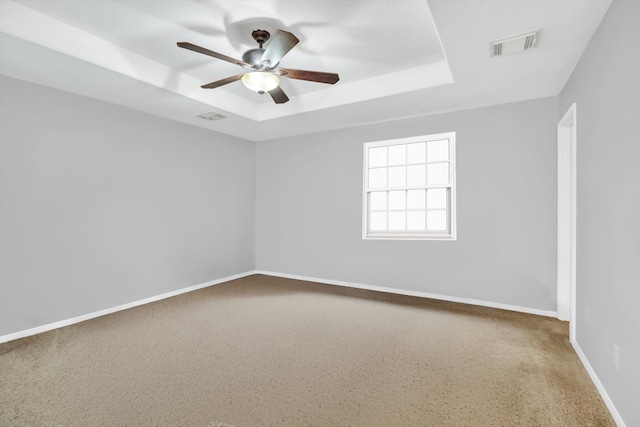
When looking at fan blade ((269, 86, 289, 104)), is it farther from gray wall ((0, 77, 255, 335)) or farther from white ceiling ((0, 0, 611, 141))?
gray wall ((0, 77, 255, 335))

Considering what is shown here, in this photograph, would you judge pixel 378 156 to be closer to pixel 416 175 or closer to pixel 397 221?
pixel 416 175

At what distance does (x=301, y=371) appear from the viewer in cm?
223

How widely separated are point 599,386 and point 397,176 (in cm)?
313

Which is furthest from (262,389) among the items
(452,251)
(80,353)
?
(452,251)

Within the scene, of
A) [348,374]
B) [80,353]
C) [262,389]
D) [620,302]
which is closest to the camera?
[620,302]

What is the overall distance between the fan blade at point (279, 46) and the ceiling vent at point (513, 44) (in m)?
1.53

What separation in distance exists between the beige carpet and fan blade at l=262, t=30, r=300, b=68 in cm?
236

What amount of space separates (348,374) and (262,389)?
61 centimetres

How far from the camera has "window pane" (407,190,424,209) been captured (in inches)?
170

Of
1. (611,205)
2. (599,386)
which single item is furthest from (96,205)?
(599,386)

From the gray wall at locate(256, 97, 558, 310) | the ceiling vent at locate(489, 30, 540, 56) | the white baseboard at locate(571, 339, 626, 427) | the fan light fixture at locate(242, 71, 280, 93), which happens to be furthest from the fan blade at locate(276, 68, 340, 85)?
the white baseboard at locate(571, 339, 626, 427)

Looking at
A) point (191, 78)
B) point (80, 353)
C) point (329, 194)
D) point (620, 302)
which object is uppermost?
point (191, 78)

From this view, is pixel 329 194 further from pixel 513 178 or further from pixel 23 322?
pixel 23 322

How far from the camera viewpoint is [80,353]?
2.52 m
